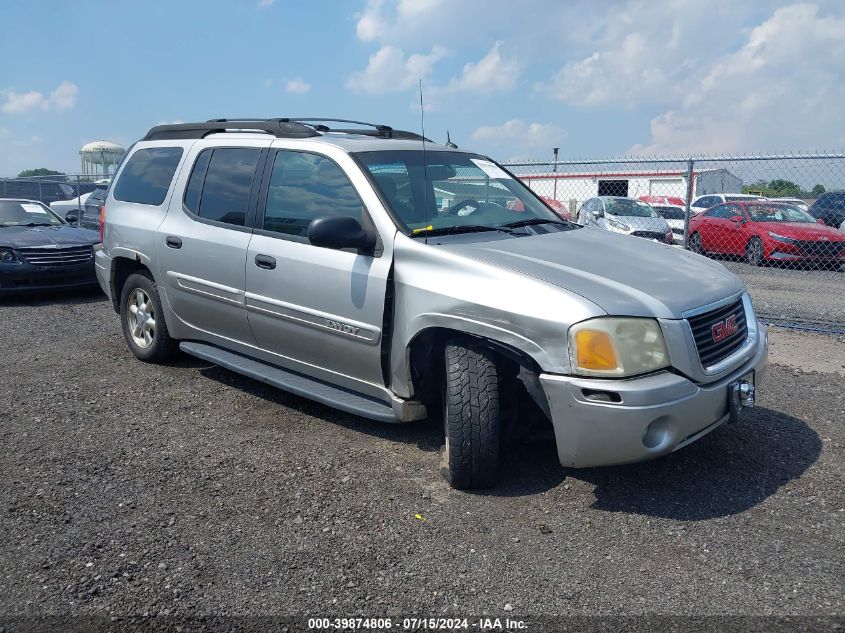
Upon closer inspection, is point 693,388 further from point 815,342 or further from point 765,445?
point 815,342

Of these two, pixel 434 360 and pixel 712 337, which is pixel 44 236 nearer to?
pixel 434 360

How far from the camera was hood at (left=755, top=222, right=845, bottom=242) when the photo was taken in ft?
43.4

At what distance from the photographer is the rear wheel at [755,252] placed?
13.9 metres

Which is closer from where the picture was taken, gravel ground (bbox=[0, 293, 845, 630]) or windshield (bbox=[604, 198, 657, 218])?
gravel ground (bbox=[0, 293, 845, 630])

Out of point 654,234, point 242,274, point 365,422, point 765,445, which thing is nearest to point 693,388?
point 765,445

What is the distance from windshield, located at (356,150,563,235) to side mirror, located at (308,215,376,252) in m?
0.26

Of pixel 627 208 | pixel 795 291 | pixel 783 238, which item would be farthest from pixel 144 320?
pixel 627 208

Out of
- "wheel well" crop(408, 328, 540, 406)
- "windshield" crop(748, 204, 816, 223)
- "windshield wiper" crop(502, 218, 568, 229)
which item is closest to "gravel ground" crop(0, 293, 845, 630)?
"wheel well" crop(408, 328, 540, 406)

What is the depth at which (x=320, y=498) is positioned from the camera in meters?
3.71

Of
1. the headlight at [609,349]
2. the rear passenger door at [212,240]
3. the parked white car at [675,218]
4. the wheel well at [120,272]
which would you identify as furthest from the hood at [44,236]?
the parked white car at [675,218]

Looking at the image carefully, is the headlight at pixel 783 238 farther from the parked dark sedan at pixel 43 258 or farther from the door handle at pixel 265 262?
the door handle at pixel 265 262

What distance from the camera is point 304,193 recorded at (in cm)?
455

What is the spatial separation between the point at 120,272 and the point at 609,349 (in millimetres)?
4500

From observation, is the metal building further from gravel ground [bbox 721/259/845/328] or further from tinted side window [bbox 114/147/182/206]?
tinted side window [bbox 114/147/182/206]
